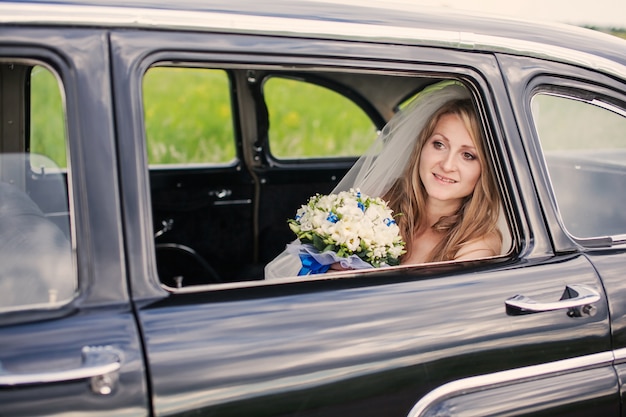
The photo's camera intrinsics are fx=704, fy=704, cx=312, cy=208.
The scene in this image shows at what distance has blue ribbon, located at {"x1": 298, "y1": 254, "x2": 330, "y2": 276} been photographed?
7.63 feet

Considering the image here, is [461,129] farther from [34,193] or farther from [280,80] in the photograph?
[280,80]

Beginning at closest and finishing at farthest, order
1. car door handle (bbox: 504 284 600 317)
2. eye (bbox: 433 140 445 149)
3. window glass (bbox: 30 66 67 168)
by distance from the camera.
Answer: window glass (bbox: 30 66 67 168) → car door handle (bbox: 504 284 600 317) → eye (bbox: 433 140 445 149)

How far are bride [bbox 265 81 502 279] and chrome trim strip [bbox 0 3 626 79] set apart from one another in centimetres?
37

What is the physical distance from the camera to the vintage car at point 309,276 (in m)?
1.46

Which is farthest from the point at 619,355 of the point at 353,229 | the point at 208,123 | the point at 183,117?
the point at 183,117

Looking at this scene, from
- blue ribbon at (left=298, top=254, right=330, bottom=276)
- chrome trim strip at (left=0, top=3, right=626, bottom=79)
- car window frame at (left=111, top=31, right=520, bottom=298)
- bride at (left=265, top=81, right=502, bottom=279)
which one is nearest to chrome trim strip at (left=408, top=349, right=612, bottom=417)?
car window frame at (left=111, top=31, right=520, bottom=298)

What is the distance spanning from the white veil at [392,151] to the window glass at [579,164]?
1.73ft

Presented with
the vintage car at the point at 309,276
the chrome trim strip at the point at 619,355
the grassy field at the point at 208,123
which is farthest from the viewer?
the grassy field at the point at 208,123

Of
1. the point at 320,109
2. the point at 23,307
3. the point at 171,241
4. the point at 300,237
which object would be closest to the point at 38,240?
the point at 23,307

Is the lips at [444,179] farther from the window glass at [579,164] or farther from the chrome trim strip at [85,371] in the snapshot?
the chrome trim strip at [85,371]

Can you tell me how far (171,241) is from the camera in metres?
3.96

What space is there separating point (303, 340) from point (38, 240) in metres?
0.72

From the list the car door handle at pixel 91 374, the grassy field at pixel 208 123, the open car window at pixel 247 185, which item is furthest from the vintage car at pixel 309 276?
the grassy field at pixel 208 123

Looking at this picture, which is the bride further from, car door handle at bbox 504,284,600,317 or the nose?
car door handle at bbox 504,284,600,317
